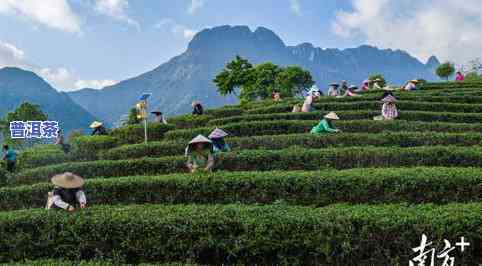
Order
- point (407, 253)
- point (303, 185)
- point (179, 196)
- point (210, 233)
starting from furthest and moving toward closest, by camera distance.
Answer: point (179, 196)
point (303, 185)
point (210, 233)
point (407, 253)

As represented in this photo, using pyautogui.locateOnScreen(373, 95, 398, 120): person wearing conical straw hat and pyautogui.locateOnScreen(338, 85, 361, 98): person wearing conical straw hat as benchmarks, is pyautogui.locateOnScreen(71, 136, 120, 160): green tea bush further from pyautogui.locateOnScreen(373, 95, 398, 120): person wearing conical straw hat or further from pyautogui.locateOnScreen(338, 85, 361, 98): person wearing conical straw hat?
pyautogui.locateOnScreen(338, 85, 361, 98): person wearing conical straw hat

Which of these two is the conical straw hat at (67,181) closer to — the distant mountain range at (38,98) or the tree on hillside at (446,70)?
the tree on hillside at (446,70)

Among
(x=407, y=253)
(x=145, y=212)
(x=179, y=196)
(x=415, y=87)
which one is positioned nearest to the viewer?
(x=407, y=253)

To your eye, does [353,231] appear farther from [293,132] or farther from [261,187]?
[293,132]

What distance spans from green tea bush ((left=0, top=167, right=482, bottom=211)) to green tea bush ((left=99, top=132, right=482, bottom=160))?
368cm

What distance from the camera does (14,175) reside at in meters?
14.5

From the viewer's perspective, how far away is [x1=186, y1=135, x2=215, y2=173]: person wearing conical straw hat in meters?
11.0

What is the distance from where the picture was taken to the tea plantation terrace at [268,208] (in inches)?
264

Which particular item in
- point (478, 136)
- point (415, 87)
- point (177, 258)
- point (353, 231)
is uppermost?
point (415, 87)

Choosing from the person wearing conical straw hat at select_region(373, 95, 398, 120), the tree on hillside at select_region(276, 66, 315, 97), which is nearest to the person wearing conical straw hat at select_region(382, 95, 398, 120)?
the person wearing conical straw hat at select_region(373, 95, 398, 120)

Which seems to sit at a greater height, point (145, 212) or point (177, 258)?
point (145, 212)

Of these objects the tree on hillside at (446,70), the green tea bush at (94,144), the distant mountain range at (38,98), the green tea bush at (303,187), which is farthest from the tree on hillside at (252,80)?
the distant mountain range at (38,98)

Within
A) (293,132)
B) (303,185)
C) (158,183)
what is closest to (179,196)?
(158,183)

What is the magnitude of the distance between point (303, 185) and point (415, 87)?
66.1ft
